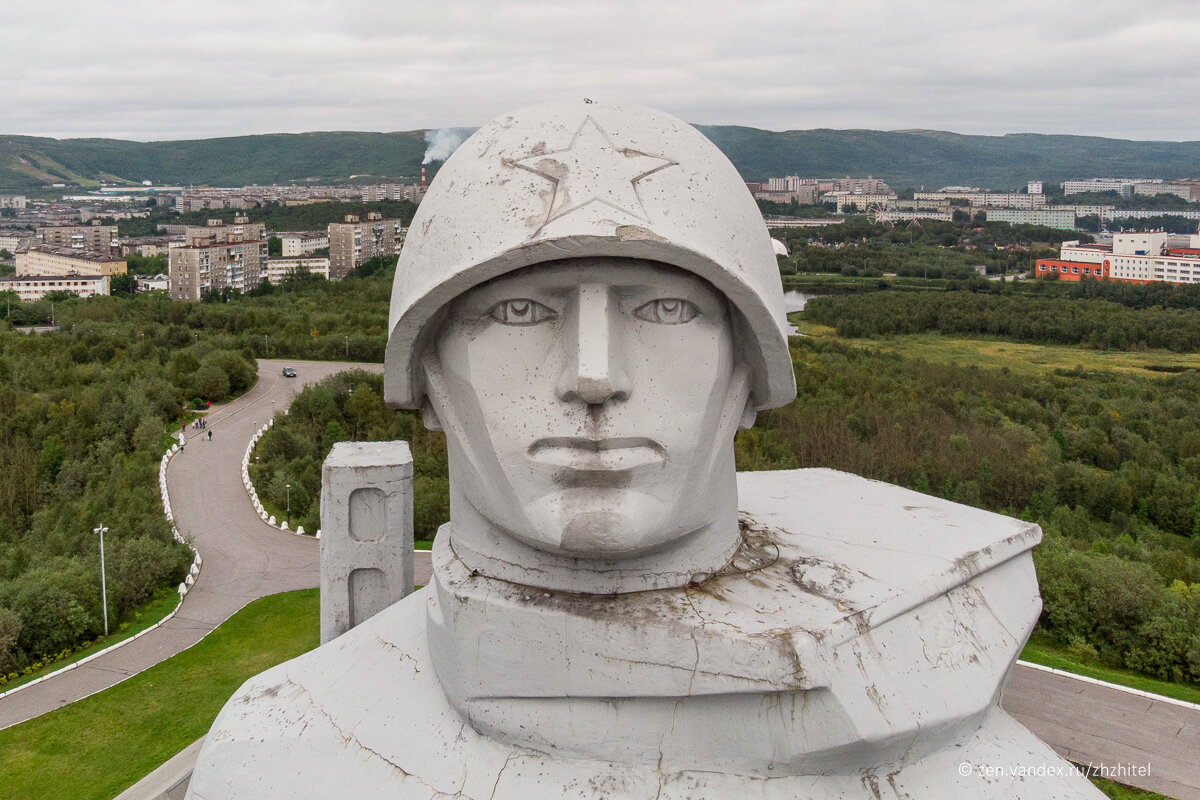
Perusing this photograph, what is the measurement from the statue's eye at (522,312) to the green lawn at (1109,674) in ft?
42.0

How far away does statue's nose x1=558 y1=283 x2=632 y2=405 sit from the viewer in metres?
4.73

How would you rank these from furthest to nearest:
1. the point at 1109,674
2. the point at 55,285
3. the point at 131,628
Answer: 1. the point at 55,285
2. the point at 131,628
3. the point at 1109,674

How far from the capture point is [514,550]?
5.49 meters

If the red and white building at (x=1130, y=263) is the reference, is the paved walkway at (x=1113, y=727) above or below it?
below

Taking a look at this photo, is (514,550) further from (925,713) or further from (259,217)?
(259,217)

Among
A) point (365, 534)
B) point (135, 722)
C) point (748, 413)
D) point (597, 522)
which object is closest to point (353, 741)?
point (597, 522)

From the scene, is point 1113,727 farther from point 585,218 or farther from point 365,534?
point 585,218

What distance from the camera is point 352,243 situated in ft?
305

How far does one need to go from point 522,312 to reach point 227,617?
18.4m

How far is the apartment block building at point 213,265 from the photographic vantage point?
7788cm

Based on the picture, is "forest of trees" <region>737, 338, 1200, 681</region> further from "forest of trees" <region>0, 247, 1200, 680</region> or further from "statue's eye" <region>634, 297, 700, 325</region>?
"statue's eye" <region>634, 297, 700, 325</region>

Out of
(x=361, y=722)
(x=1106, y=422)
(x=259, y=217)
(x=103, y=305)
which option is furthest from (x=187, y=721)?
(x=259, y=217)

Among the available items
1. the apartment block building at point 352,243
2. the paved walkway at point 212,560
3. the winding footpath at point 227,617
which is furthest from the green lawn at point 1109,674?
the apartment block building at point 352,243

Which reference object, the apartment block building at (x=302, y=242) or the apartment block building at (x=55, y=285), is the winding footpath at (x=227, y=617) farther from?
the apartment block building at (x=302, y=242)
